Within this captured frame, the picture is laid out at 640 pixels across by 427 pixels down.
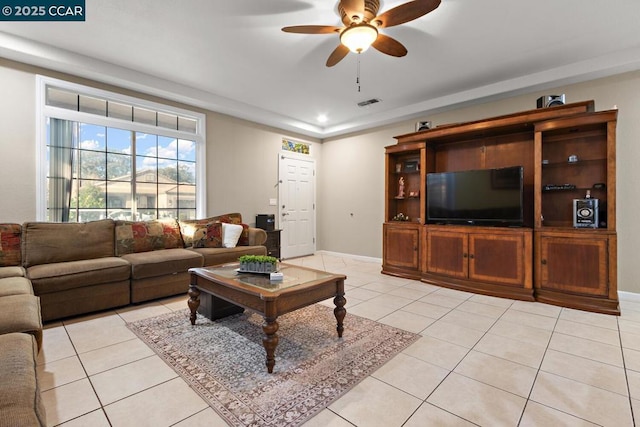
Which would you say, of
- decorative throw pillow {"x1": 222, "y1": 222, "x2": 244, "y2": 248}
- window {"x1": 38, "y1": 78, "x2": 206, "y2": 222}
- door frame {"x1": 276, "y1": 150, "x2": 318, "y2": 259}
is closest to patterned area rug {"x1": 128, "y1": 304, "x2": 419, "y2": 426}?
decorative throw pillow {"x1": 222, "y1": 222, "x2": 244, "y2": 248}

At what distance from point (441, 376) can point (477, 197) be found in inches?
109

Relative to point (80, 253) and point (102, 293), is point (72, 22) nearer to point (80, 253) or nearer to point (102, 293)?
point (80, 253)

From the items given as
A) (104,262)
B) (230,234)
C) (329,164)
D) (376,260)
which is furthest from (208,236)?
(329,164)

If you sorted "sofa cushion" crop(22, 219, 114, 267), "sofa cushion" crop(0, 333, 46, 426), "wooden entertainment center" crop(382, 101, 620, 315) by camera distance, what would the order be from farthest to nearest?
"wooden entertainment center" crop(382, 101, 620, 315) < "sofa cushion" crop(22, 219, 114, 267) < "sofa cushion" crop(0, 333, 46, 426)

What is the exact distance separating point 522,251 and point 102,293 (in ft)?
15.5

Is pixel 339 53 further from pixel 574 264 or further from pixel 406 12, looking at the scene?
pixel 574 264

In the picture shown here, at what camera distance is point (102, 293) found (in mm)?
3061

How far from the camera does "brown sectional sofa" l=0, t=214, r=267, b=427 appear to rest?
2.32 m

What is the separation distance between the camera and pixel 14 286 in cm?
230

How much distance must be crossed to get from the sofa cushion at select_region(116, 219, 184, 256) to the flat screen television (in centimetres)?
372

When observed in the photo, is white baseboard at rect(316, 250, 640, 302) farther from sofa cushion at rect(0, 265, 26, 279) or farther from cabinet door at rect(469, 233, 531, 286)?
sofa cushion at rect(0, 265, 26, 279)

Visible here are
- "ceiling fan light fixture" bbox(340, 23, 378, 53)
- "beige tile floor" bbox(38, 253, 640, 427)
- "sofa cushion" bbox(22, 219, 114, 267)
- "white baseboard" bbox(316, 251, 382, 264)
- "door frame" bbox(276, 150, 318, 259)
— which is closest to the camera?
"beige tile floor" bbox(38, 253, 640, 427)

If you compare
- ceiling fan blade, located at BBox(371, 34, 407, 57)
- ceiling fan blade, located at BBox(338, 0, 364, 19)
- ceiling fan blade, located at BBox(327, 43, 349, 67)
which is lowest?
ceiling fan blade, located at BBox(371, 34, 407, 57)

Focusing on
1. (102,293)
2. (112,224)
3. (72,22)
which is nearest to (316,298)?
(102,293)
